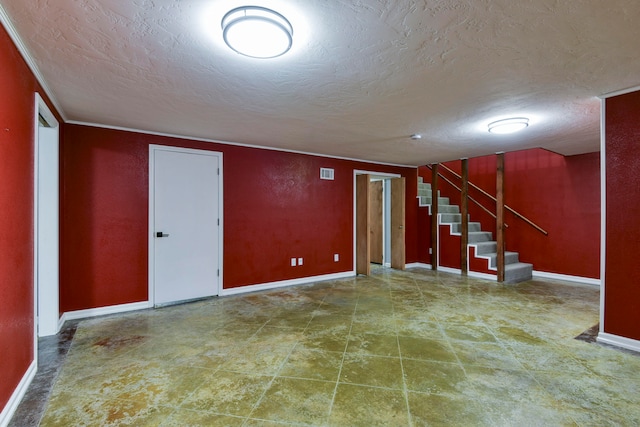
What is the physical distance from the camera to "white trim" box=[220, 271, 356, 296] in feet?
14.7

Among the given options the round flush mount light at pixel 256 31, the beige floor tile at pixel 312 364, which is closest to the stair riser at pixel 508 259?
the beige floor tile at pixel 312 364

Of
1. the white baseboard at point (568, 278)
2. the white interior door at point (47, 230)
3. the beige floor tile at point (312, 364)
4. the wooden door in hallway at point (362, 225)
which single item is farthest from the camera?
the wooden door in hallway at point (362, 225)

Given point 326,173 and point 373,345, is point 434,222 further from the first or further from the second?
point 373,345

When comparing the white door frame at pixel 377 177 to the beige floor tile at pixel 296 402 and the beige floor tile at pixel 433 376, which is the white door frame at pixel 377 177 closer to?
→ the beige floor tile at pixel 433 376

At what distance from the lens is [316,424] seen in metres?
1.71

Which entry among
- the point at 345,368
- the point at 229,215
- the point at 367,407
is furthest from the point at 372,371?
the point at 229,215

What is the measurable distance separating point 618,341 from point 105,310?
521 cm

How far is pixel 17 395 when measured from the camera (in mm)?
1893

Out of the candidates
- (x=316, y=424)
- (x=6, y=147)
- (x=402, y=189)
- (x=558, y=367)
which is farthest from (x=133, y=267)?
(x=402, y=189)

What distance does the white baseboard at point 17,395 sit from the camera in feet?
5.59

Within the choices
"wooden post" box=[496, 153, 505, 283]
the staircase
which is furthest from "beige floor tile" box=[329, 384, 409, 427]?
the staircase

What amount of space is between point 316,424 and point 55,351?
243 centimetres

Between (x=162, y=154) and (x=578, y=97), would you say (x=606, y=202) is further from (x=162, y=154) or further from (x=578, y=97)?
(x=162, y=154)

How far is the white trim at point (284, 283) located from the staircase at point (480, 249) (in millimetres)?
2280
